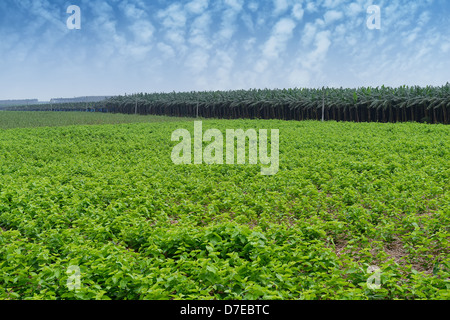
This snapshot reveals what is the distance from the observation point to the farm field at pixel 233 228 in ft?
18.7

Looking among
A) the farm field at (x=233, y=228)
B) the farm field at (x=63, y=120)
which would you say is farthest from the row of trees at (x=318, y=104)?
the farm field at (x=233, y=228)

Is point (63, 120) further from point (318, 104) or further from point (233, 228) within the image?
point (233, 228)

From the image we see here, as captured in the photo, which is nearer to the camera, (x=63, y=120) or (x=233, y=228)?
(x=233, y=228)

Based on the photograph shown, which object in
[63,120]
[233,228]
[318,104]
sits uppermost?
[318,104]

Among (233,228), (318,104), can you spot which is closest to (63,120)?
(318,104)

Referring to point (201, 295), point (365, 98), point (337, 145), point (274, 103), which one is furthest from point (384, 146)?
point (274, 103)

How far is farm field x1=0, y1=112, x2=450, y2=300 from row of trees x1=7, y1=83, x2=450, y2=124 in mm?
26561

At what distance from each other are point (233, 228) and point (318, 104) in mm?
47331

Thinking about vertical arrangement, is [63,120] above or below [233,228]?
above

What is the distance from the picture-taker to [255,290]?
17.2ft

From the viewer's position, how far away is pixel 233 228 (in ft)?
24.8

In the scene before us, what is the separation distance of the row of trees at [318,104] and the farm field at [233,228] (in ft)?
87.1

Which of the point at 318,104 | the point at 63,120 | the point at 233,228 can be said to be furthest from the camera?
the point at 318,104

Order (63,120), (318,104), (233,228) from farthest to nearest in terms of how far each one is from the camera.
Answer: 1. (318,104)
2. (63,120)
3. (233,228)
